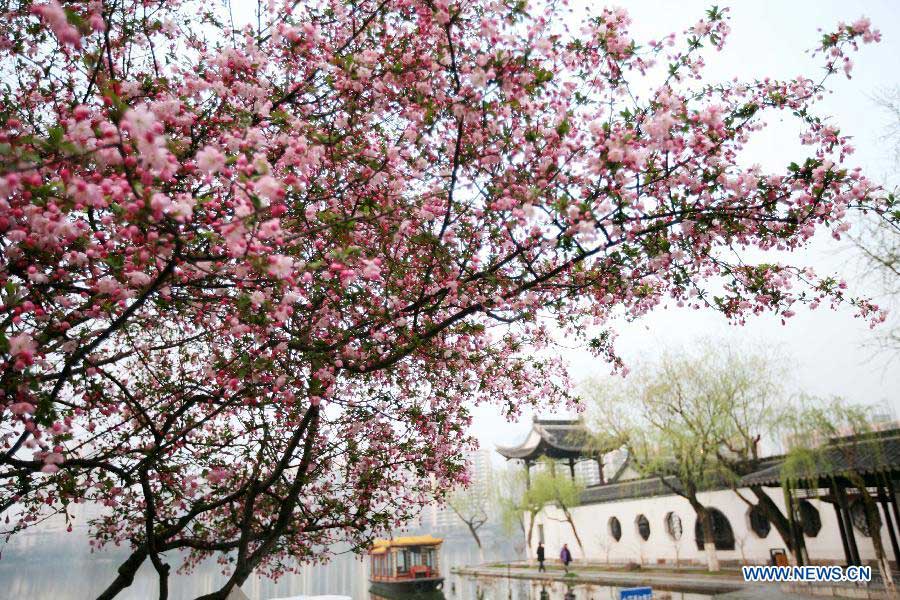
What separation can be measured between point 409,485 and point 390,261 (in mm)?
3375

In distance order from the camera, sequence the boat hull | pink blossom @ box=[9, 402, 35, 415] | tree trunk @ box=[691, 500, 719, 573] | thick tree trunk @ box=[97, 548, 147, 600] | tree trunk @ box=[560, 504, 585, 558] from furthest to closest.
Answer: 1. tree trunk @ box=[560, 504, 585, 558]
2. the boat hull
3. tree trunk @ box=[691, 500, 719, 573]
4. thick tree trunk @ box=[97, 548, 147, 600]
5. pink blossom @ box=[9, 402, 35, 415]

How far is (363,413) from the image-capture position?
5.10 meters

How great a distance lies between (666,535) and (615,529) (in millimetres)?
3028

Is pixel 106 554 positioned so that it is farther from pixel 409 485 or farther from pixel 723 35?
pixel 723 35

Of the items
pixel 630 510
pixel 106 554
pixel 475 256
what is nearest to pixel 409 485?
pixel 475 256

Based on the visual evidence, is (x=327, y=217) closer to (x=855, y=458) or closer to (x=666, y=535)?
(x=855, y=458)

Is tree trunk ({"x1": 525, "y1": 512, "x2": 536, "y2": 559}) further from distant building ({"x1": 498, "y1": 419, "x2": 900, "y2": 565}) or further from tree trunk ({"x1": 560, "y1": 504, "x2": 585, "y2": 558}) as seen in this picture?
tree trunk ({"x1": 560, "y1": 504, "x2": 585, "y2": 558})

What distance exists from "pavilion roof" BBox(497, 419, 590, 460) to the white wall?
112 inches

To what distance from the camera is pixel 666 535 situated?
19.6 metres

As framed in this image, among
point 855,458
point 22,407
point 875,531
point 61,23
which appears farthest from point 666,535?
point 61,23

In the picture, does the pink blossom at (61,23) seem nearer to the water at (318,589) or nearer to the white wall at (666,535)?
the water at (318,589)

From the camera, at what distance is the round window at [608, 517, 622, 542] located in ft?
72.5

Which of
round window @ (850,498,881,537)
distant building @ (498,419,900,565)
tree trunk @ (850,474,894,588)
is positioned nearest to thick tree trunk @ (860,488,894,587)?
tree trunk @ (850,474,894,588)

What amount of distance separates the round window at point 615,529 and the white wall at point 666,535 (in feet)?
0.47
